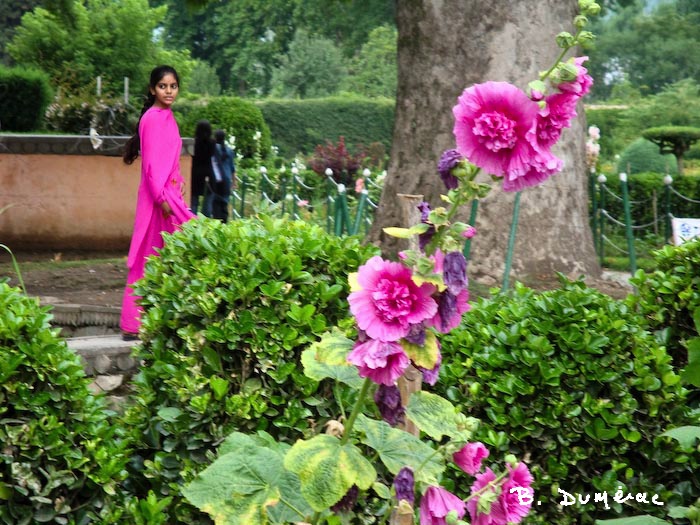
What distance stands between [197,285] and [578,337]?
3.97 ft

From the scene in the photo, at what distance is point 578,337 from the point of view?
3.41 m

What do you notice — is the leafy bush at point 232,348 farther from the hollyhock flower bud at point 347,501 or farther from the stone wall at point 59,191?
the stone wall at point 59,191

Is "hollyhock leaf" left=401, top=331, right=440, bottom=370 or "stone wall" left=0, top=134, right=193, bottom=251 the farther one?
"stone wall" left=0, top=134, right=193, bottom=251

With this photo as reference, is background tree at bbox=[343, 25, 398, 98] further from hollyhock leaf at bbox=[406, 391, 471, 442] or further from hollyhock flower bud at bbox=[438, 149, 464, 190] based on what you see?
hollyhock flower bud at bbox=[438, 149, 464, 190]

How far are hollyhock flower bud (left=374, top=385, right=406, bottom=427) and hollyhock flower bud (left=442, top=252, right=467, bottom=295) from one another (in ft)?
0.76

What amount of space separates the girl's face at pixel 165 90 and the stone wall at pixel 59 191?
164 inches

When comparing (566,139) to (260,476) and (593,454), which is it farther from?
(260,476)

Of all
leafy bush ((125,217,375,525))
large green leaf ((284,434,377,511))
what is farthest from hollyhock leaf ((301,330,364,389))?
leafy bush ((125,217,375,525))

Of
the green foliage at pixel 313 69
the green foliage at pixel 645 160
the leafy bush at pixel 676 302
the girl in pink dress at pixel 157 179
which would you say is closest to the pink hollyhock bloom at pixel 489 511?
the leafy bush at pixel 676 302

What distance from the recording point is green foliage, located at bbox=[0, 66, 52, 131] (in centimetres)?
1853

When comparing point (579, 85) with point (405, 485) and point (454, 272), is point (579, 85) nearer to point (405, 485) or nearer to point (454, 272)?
point (454, 272)

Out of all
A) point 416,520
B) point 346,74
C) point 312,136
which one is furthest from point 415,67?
point 346,74

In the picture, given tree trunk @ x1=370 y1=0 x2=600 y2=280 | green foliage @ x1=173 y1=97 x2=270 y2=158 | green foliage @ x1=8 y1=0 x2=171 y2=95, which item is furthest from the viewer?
green foliage @ x1=8 y1=0 x2=171 y2=95

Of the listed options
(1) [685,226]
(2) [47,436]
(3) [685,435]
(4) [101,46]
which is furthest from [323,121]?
(3) [685,435]
